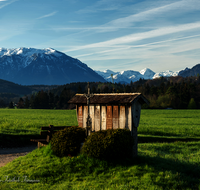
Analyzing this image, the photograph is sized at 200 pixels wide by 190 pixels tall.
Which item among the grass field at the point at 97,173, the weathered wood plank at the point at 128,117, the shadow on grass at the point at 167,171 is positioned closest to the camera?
the grass field at the point at 97,173

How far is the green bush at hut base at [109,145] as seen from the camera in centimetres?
1095

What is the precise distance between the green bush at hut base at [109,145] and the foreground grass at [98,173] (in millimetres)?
341

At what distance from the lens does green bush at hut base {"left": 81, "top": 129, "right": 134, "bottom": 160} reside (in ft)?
35.9

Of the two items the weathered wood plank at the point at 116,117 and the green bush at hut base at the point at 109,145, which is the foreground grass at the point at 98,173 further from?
the weathered wood plank at the point at 116,117

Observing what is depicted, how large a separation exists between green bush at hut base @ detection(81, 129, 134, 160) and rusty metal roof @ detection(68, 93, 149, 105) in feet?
5.55

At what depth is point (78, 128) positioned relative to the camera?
1323 centimetres

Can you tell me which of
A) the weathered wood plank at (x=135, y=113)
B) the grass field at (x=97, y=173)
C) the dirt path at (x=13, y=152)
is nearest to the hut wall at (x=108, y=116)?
the weathered wood plank at (x=135, y=113)

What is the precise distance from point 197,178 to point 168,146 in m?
8.15

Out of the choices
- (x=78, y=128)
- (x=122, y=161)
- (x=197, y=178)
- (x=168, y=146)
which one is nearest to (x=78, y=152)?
(x=78, y=128)

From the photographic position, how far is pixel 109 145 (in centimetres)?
1088

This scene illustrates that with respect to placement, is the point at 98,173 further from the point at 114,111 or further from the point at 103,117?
the point at 114,111

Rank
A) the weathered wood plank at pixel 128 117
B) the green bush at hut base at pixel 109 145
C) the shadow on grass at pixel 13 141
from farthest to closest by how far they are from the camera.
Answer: the shadow on grass at pixel 13 141, the weathered wood plank at pixel 128 117, the green bush at hut base at pixel 109 145

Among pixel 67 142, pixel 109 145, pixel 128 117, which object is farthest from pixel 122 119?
A: pixel 67 142

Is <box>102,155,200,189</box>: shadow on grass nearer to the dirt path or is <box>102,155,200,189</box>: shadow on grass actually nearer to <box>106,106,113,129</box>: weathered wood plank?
<box>106,106,113,129</box>: weathered wood plank
